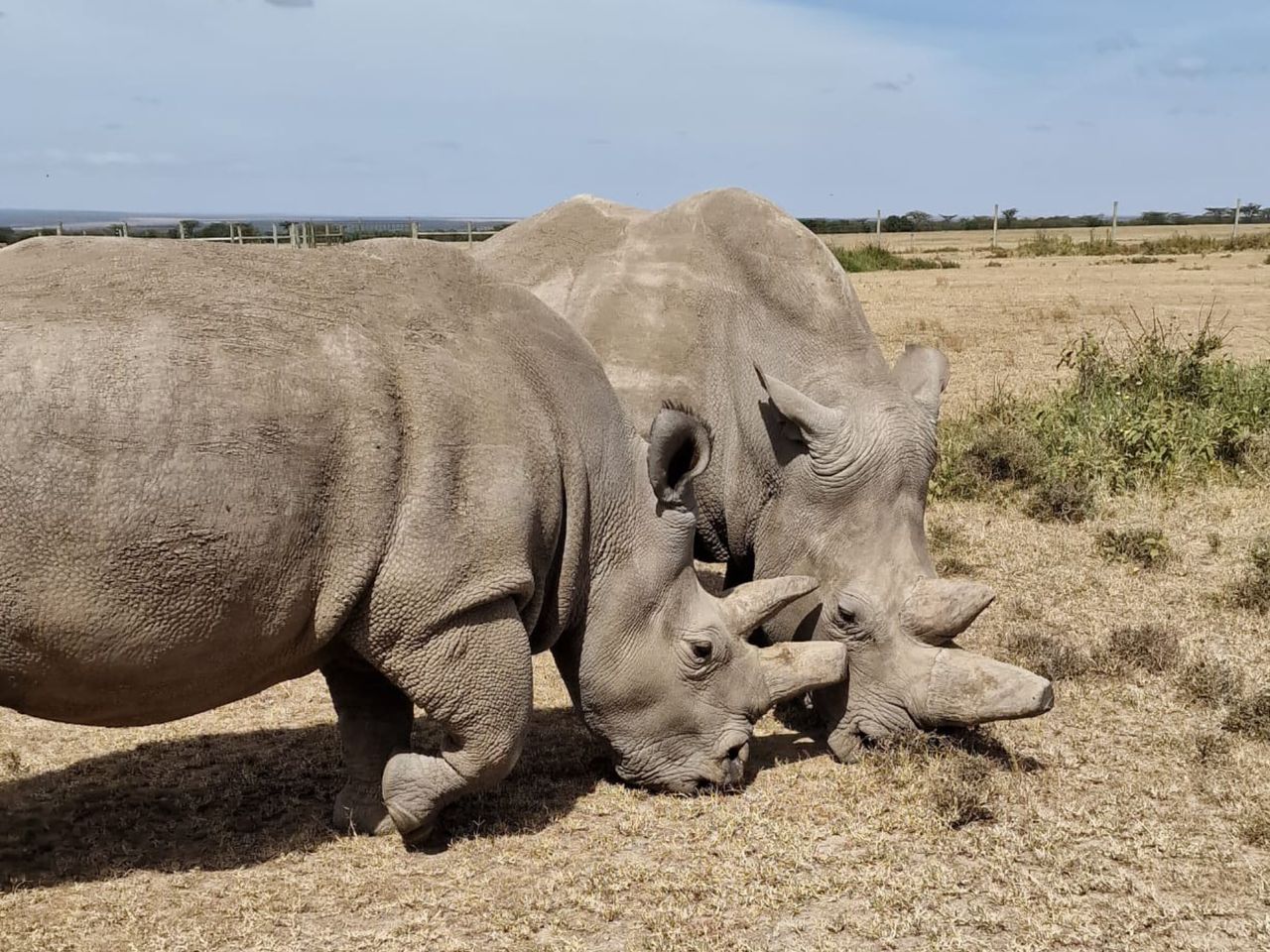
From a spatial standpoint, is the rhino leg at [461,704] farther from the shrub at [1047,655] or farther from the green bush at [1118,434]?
the green bush at [1118,434]

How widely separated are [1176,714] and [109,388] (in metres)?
5.13

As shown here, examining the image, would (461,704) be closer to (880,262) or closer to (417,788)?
(417,788)

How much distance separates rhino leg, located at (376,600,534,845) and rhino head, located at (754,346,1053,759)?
1755mm

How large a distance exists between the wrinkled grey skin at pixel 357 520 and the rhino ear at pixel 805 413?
34.2 inches

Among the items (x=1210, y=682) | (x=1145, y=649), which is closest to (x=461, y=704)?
(x=1210, y=682)

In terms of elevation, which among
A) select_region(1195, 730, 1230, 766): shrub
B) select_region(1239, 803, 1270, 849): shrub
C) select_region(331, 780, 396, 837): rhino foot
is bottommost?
select_region(331, 780, 396, 837): rhino foot

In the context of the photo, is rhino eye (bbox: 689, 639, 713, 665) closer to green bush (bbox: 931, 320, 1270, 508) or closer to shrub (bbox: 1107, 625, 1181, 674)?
shrub (bbox: 1107, 625, 1181, 674)

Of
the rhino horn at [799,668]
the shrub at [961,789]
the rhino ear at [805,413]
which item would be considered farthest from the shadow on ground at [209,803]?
the rhino ear at [805,413]

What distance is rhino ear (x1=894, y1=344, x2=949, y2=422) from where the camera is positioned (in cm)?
662

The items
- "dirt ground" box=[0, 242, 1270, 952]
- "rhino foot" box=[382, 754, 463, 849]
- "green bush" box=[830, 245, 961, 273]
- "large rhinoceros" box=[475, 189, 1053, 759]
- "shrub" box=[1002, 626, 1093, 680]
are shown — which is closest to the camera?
"dirt ground" box=[0, 242, 1270, 952]

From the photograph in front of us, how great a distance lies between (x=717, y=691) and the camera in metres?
5.71

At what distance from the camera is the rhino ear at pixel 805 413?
247 inches

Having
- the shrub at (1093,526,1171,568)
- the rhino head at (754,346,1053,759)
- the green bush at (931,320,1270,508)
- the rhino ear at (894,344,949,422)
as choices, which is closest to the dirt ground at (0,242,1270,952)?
the rhino head at (754,346,1053,759)

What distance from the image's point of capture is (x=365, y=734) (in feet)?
18.4
